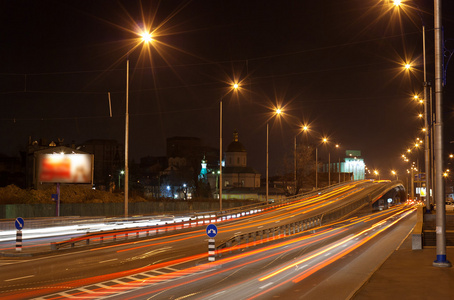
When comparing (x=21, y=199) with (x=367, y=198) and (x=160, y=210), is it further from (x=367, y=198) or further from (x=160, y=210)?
(x=367, y=198)

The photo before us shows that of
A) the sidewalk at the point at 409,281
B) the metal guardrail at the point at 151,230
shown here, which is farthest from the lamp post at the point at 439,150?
the metal guardrail at the point at 151,230

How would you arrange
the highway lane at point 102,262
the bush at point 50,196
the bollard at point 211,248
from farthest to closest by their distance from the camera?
the bush at point 50,196
the bollard at point 211,248
the highway lane at point 102,262

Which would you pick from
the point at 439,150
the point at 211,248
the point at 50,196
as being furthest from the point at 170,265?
the point at 50,196

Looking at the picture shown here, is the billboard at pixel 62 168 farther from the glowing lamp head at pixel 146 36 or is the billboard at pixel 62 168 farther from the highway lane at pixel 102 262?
the glowing lamp head at pixel 146 36

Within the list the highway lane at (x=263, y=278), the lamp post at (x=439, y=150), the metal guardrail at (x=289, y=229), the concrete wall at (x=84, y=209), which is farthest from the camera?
the concrete wall at (x=84, y=209)

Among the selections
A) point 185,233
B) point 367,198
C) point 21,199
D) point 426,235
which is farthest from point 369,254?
point 367,198

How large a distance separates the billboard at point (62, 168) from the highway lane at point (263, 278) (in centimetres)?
2504

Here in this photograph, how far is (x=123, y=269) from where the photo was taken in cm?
1975

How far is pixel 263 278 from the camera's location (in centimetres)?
1719

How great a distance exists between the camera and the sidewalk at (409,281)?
12.3 m

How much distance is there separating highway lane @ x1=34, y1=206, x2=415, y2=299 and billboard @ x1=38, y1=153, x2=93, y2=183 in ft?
82.1

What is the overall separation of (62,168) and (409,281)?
3797 centimetres

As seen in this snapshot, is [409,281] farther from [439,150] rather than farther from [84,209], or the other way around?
[84,209]

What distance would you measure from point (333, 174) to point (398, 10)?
14477cm
